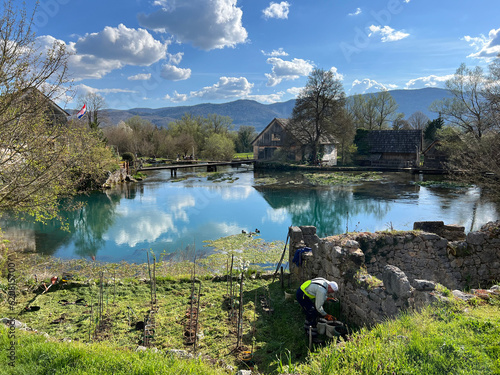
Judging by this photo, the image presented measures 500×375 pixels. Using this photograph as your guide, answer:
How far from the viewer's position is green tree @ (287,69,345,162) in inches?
1626

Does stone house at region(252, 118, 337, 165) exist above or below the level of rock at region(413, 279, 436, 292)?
above

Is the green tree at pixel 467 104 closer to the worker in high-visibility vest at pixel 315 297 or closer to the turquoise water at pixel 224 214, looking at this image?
the turquoise water at pixel 224 214

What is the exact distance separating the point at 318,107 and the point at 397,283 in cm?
3944

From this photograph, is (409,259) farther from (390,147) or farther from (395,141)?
(395,141)

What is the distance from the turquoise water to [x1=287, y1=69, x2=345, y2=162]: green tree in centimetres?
1247

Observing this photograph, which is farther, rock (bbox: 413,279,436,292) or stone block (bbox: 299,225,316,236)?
stone block (bbox: 299,225,316,236)

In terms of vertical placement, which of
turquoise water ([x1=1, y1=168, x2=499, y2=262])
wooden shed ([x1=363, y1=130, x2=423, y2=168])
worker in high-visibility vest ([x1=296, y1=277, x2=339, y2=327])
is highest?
wooden shed ([x1=363, y1=130, x2=423, y2=168])

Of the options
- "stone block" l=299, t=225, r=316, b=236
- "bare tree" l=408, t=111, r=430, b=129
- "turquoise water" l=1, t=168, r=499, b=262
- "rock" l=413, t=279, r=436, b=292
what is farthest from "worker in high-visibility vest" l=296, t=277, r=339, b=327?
"bare tree" l=408, t=111, r=430, b=129

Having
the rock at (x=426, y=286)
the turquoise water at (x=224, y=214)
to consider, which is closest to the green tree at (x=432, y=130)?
the turquoise water at (x=224, y=214)

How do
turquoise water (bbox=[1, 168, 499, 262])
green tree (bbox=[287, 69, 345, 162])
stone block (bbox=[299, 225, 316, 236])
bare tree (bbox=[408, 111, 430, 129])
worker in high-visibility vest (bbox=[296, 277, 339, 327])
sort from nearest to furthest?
worker in high-visibility vest (bbox=[296, 277, 339, 327])
stone block (bbox=[299, 225, 316, 236])
turquoise water (bbox=[1, 168, 499, 262])
green tree (bbox=[287, 69, 345, 162])
bare tree (bbox=[408, 111, 430, 129])

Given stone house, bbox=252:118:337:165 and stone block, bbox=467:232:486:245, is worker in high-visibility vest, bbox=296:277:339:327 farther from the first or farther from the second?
stone house, bbox=252:118:337:165

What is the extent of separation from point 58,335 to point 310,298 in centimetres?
522

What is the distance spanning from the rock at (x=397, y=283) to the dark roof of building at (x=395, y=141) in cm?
4294

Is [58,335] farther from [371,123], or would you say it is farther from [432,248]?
[371,123]
